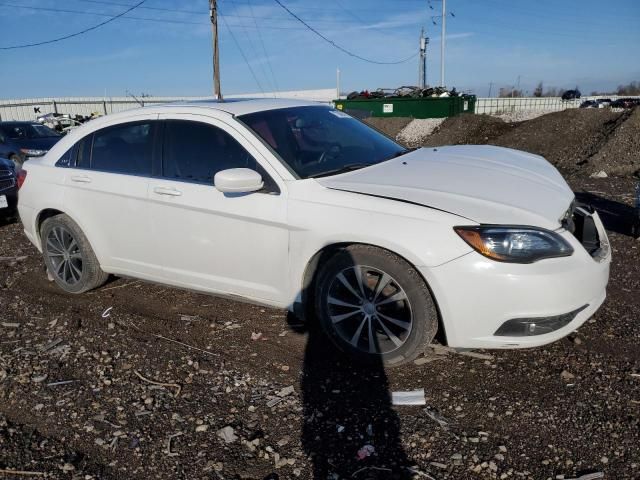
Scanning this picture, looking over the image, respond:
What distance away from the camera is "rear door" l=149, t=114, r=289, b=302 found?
→ 358 centimetres

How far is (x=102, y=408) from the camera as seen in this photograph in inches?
124

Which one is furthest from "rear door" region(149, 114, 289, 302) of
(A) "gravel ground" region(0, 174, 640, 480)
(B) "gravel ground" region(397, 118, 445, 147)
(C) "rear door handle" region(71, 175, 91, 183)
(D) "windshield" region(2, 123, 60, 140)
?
(B) "gravel ground" region(397, 118, 445, 147)

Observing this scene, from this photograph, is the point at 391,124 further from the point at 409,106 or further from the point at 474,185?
the point at 474,185

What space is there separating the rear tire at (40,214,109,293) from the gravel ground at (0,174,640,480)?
50cm

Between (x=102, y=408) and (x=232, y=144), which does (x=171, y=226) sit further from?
(x=102, y=408)

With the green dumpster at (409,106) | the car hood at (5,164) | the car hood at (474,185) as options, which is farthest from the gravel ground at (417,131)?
the car hood at (474,185)

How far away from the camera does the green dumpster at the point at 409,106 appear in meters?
22.4

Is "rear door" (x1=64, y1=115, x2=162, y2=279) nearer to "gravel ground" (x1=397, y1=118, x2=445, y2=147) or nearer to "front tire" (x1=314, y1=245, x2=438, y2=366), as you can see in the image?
"front tire" (x1=314, y1=245, x2=438, y2=366)

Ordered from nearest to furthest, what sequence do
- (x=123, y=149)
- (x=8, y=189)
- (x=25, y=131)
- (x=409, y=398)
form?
(x=409, y=398) < (x=123, y=149) < (x=8, y=189) < (x=25, y=131)

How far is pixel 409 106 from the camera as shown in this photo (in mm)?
22594

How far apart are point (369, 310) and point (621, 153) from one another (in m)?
10.0

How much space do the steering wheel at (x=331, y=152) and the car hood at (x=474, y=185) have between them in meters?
0.32

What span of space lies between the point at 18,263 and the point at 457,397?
17.9ft

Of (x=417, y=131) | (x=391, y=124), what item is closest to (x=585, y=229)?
(x=417, y=131)
